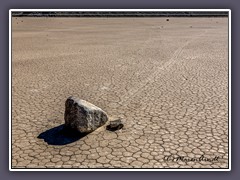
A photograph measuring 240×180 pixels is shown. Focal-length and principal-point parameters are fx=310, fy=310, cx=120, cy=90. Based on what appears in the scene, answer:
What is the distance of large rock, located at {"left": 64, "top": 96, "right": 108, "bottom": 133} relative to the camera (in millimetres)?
6355

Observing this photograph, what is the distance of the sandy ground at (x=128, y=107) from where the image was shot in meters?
5.62

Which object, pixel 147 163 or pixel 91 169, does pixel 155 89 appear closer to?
pixel 147 163

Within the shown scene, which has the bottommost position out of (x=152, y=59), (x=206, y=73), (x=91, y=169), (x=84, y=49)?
(x=91, y=169)

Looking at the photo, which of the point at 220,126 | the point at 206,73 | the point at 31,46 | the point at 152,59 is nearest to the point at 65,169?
the point at 220,126

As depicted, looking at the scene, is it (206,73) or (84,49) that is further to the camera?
(84,49)

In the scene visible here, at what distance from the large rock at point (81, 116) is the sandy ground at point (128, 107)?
0.23m

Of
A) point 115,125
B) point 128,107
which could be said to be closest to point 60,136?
point 115,125

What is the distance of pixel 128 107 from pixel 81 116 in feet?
6.39

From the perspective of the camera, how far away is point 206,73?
11.5 meters

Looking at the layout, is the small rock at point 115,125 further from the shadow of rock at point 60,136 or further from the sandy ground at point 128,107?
the shadow of rock at point 60,136

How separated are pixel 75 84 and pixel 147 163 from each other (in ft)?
17.9

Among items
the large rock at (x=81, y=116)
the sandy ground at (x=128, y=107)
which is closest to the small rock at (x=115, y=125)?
the sandy ground at (x=128, y=107)

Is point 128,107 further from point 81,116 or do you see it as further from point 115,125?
point 81,116

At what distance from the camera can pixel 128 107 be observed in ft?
26.3
